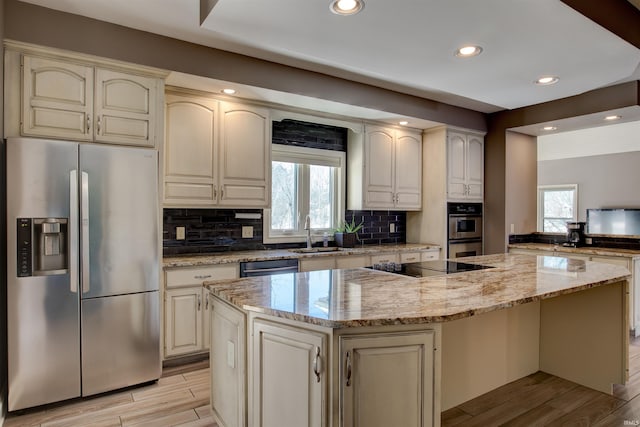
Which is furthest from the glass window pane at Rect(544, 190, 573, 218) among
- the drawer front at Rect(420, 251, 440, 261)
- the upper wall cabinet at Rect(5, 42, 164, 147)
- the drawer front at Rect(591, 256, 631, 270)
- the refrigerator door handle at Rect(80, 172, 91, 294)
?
the refrigerator door handle at Rect(80, 172, 91, 294)

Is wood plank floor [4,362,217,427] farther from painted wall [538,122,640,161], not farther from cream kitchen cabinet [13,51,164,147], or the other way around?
painted wall [538,122,640,161]

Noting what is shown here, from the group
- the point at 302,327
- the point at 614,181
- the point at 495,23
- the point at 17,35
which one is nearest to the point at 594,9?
the point at 495,23

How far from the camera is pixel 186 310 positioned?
3.09 metres

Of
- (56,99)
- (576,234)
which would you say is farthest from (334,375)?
(576,234)

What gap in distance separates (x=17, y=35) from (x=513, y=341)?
3.89m

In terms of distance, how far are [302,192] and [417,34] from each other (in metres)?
2.42

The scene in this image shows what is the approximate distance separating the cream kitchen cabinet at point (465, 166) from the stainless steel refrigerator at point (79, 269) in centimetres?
344

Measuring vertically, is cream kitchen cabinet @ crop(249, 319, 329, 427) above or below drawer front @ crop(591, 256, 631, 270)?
below

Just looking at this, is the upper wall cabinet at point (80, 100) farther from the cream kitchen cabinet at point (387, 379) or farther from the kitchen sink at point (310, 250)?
the cream kitchen cabinet at point (387, 379)

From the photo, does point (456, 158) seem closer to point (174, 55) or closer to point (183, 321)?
point (174, 55)

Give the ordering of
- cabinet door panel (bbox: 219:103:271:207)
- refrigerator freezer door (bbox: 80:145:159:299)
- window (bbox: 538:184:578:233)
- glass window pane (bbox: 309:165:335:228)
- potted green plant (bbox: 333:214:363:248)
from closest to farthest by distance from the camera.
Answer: refrigerator freezer door (bbox: 80:145:159:299)
cabinet door panel (bbox: 219:103:271:207)
potted green plant (bbox: 333:214:363:248)
glass window pane (bbox: 309:165:335:228)
window (bbox: 538:184:578:233)

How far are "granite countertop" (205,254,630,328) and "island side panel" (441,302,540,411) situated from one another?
336 mm

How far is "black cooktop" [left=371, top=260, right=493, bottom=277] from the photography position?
8.30ft

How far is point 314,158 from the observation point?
174 inches
